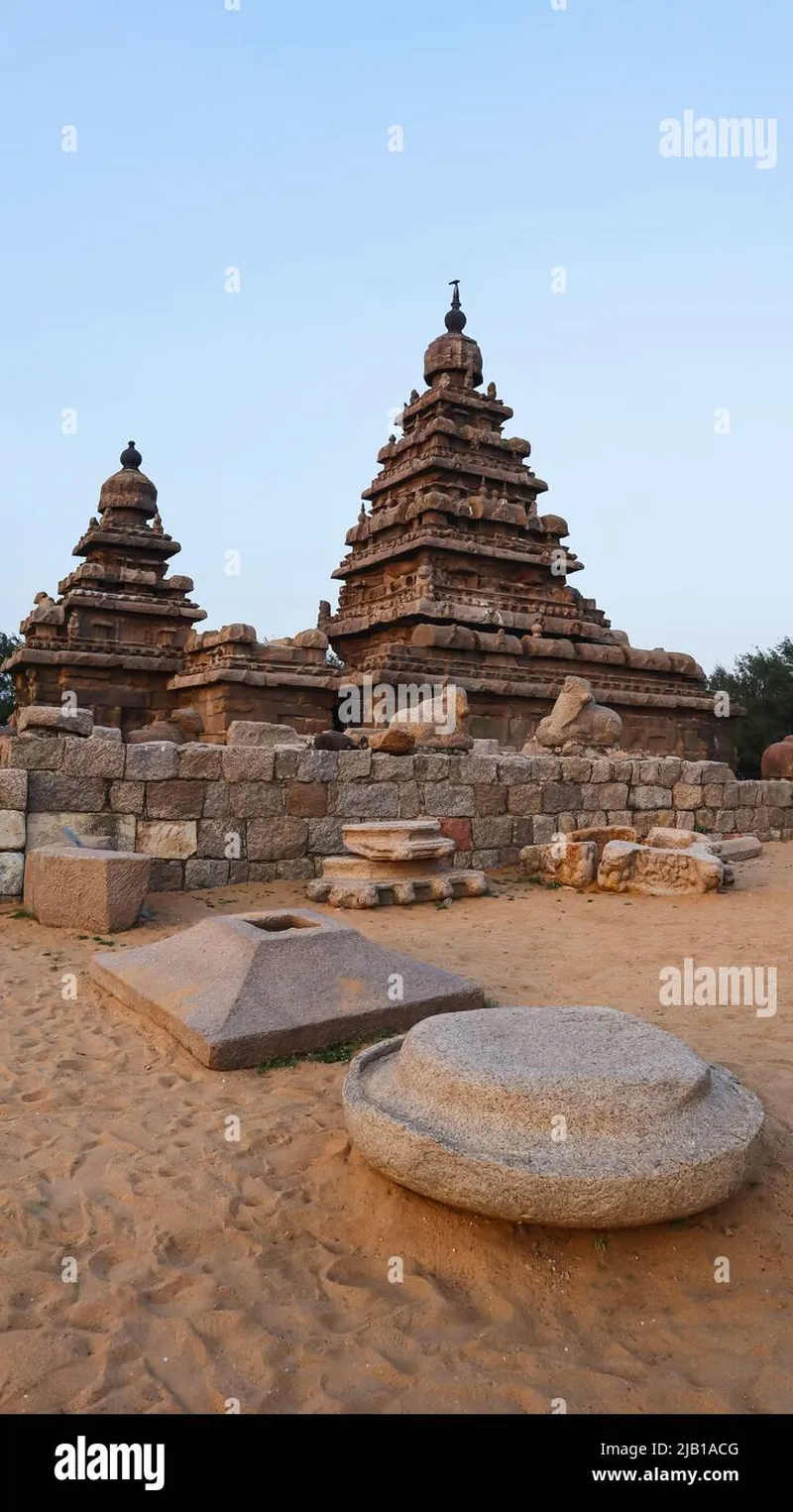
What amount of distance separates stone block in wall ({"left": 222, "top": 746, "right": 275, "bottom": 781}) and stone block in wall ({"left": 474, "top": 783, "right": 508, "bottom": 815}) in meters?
2.37

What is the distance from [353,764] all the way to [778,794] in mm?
7376

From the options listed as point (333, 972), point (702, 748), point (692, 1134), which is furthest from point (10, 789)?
point (702, 748)

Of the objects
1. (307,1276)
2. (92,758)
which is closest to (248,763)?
(92,758)

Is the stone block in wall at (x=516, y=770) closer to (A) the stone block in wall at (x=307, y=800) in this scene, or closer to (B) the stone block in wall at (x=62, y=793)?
(A) the stone block in wall at (x=307, y=800)

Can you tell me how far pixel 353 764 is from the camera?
8.53m

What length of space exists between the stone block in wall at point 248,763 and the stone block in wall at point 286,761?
6cm

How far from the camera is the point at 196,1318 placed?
218 cm

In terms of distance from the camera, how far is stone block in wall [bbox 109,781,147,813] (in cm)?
745

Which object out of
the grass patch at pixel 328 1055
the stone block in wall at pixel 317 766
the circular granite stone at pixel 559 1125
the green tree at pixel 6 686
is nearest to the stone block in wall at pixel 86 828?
the stone block in wall at pixel 317 766

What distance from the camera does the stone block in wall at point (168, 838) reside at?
297 inches

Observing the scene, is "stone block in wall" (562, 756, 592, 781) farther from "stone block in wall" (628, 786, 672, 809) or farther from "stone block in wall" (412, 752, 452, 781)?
"stone block in wall" (412, 752, 452, 781)

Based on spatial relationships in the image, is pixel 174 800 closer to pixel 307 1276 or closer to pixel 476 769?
pixel 476 769

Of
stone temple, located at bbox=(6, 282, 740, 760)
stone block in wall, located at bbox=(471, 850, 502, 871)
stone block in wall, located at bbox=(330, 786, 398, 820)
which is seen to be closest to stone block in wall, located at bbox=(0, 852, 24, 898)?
stone block in wall, located at bbox=(330, 786, 398, 820)
